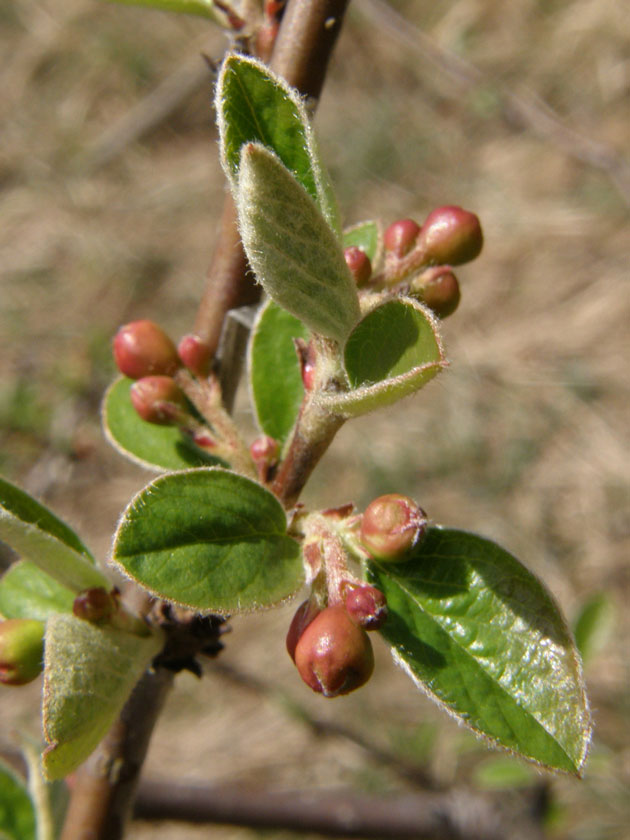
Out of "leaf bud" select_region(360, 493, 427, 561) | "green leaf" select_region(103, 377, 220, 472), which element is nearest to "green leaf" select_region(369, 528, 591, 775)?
"leaf bud" select_region(360, 493, 427, 561)

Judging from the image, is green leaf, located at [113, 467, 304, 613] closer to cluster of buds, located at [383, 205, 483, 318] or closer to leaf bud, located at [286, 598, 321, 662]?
leaf bud, located at [286, 598, 321, 662]

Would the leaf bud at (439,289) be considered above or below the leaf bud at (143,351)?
above

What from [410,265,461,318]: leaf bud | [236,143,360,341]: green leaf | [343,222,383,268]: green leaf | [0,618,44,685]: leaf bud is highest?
[236,143,360,341]: green leaf

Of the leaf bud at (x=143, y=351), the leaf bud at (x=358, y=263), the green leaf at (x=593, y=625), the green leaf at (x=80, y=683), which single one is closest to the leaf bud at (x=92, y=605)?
the green leaf at (x=80, y=683)

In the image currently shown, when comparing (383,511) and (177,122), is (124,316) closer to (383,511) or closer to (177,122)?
(177,122)

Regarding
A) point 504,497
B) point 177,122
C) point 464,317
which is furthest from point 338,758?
point 177,122

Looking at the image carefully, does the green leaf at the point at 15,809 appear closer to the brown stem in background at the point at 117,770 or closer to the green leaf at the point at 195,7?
the brown stem in background at the point at 117,770
